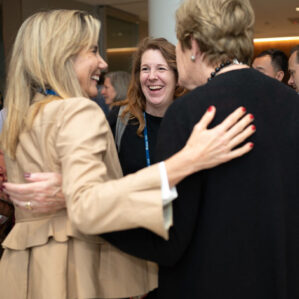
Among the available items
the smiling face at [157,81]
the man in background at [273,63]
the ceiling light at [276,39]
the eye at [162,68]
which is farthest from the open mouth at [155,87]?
the ceiling light at [276,39]

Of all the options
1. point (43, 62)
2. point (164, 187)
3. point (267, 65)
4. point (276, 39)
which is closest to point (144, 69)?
point (43, 62)

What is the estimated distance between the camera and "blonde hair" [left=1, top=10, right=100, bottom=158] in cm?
148

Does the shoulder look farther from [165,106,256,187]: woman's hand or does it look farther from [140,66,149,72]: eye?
[140,66,149,72]: eye

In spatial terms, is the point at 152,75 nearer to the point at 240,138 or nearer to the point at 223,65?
the point at 223,65

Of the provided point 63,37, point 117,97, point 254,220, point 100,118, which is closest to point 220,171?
point 254,220

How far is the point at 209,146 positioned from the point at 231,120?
0.33 feet

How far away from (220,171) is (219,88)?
0.82 feet

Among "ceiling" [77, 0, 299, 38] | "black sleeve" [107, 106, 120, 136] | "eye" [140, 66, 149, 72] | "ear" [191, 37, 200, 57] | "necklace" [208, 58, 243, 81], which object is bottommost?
"black sleeve" [107, 106, 120, 136]

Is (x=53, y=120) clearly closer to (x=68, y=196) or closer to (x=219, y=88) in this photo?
(x=68, y=196)

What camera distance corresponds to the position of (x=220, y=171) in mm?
1307

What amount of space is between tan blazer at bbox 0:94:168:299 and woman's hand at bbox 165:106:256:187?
0.24 feet

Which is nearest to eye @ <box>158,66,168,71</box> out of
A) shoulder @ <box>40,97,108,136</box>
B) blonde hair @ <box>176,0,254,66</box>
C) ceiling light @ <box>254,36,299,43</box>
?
blonde hair @ <box>176,0,254,66</box>

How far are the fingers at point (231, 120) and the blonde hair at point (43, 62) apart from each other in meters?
0.55

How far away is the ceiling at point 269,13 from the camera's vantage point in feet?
32.5
